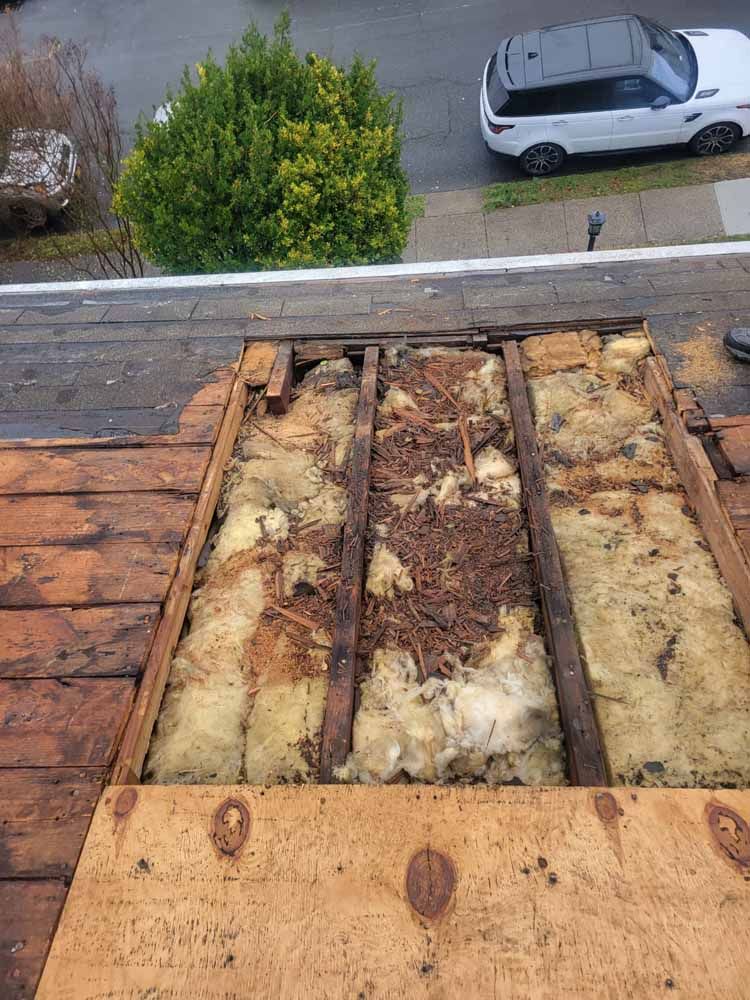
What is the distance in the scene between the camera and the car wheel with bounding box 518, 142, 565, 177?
10.4m

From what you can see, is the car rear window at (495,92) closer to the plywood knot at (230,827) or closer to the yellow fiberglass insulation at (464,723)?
the yellow fiberglass insulation at (464,723)

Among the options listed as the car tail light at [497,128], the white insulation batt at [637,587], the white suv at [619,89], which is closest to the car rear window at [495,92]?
the white suv at [619,89]

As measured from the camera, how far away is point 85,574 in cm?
282

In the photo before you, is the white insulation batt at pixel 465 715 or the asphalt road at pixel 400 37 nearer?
the white insulation batt at pixel 465 715

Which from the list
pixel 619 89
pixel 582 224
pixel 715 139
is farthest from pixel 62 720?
pixel 715 139

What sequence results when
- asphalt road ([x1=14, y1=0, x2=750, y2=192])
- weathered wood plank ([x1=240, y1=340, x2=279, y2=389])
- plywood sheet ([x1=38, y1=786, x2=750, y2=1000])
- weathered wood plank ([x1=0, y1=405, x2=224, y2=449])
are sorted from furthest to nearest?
asphalt road ([x1=14, y1=0, x2=750, y2=192]), weathered wood plank ([x1=240, y1=340, x2=279, y2=389]), weathered wood plank ([x1=0, y1=405, x2=224, y2=449]), plywood sheet ([x1=38, y1=786, x2=750, y2=1000])

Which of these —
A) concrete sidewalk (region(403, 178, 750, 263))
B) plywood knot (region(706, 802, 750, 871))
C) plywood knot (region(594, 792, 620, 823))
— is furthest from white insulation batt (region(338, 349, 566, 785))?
concrete sidewalk (region(403, 178, 750, 263))

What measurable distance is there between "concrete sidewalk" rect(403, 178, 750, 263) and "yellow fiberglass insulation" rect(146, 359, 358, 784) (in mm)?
7299

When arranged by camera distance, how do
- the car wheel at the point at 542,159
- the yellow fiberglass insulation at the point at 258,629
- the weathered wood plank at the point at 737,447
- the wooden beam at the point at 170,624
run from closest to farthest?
the wooden beam at the point at 170,624
the yellow fiberglass insulation at the point at 258,629
the weathered wood plank at the point at 737,447
the car wheel at the point at 542,159

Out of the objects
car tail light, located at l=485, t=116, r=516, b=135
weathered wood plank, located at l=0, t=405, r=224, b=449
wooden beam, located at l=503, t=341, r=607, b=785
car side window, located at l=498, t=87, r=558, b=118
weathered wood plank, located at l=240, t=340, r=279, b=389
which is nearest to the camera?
wooden beam, located at l=503, t=341, r=607, b=785

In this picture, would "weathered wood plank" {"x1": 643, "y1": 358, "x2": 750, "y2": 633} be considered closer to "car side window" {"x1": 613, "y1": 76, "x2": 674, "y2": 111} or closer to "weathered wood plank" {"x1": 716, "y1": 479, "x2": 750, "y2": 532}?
"weathered wood plank" {"x1": 716, "y1": 479, "x2": 750, "y2": 532}

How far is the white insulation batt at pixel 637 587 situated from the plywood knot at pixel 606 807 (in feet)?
0.95

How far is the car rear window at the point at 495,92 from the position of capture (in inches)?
392

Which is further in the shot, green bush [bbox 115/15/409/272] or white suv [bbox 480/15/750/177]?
white suv [bbox 480/15/750/177]
